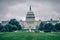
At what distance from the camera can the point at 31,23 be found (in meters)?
55.3

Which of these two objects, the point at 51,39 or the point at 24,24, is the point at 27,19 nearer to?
the point at 24,24

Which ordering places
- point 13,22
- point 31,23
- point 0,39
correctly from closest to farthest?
point 0,39 < point 13,22 < point 31,23

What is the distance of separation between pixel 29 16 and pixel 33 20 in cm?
222

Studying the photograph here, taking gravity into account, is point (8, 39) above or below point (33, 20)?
above

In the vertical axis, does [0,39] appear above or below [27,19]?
above

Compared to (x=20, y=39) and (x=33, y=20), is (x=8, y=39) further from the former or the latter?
(x=33, y=20)

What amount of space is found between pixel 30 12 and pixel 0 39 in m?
44.8

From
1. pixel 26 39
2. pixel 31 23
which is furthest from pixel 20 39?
pixel 31 23

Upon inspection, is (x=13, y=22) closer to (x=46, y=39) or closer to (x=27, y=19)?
(x=27, y=19)

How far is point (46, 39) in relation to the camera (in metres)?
12.1

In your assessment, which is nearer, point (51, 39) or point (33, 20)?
point (51, 39)

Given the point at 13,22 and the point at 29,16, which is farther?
the point at 29,16

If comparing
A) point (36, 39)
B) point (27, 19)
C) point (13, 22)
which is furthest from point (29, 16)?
point (36, 39)

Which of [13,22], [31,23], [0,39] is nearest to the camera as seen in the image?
[0,39]
